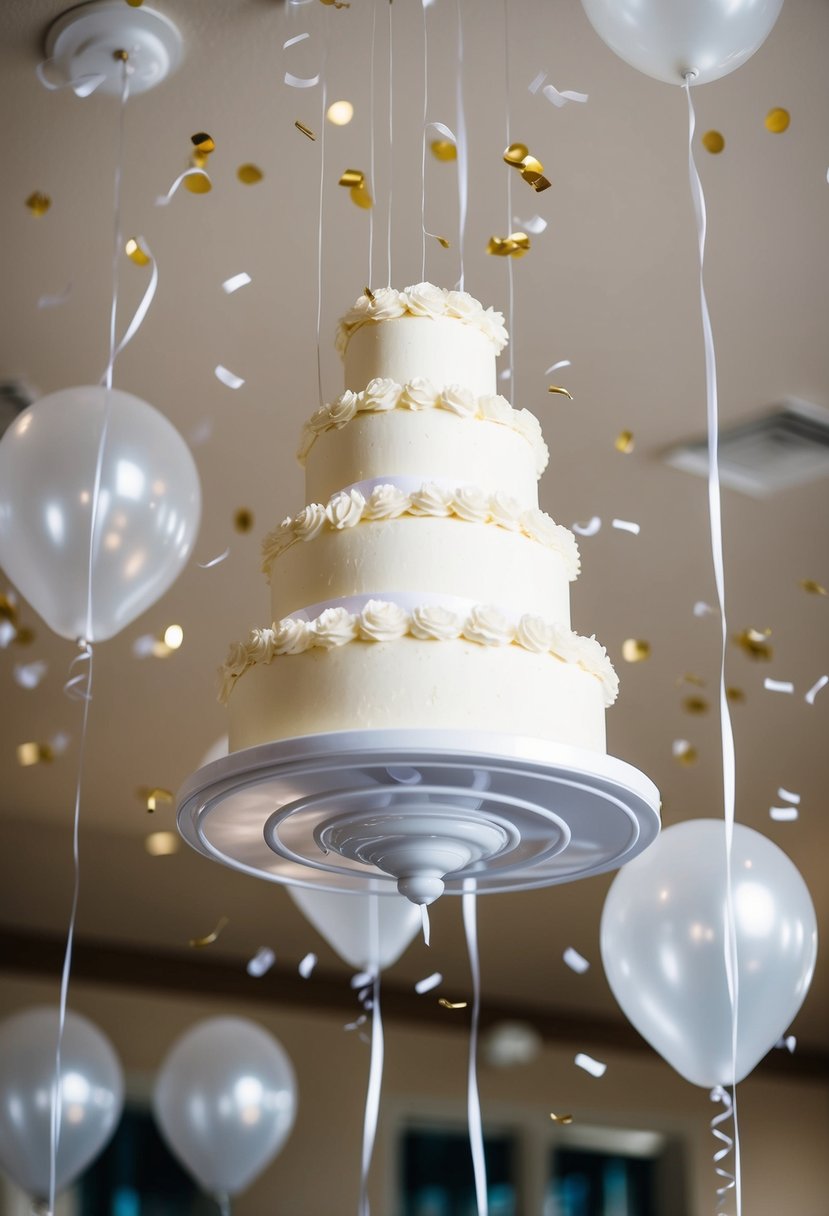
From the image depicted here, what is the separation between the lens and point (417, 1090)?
7574 mm

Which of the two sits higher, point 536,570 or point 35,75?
point 35,75

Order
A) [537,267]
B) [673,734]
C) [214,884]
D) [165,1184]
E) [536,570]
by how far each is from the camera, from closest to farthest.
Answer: [536,570]
[537,267]
[673,734]
[214,884]
[165,1184]

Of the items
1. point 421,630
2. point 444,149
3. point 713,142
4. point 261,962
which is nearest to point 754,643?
point 713,142

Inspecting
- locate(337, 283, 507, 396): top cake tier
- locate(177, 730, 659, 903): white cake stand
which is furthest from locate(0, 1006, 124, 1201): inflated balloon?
locate(337, 283, 507, 396): top cake tier

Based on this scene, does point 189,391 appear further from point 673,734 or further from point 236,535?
point 673,734

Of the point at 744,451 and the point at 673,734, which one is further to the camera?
the point at 673,734

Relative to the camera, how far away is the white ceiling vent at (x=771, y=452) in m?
3.21

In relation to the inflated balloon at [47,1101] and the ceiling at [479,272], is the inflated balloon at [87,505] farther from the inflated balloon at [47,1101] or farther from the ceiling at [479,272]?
the inflated balloon at [47,1101]

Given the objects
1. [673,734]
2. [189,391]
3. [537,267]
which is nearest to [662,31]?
[537,267]

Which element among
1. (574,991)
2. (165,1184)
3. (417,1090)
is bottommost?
(165,1184)

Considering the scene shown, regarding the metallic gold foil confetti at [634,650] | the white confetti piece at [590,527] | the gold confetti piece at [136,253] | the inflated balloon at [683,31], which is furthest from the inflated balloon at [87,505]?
the metallic gold foil confetti at [634,650]

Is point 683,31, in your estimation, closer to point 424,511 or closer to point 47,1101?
point 424,511

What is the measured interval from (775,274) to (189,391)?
120cm

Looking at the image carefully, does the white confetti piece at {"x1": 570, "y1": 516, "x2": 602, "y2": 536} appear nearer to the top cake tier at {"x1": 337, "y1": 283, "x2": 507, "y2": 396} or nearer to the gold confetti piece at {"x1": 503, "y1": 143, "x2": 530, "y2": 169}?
the top cake tier at {"x1": 337, "y1": 283, "x2": 507, "y2": 396}
